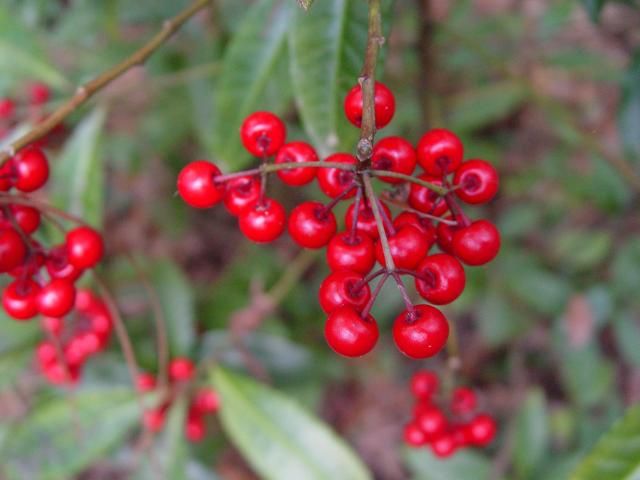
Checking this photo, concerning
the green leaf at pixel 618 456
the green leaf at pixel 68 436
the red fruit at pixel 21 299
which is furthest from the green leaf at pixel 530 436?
the red fruit at pixel 21 299

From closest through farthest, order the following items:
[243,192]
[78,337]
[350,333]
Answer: [350,333] < [243,192] < [78,337]

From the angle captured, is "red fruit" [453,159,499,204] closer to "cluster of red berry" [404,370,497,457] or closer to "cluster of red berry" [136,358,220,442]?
"cluster of red berry" [404,370,497,457]

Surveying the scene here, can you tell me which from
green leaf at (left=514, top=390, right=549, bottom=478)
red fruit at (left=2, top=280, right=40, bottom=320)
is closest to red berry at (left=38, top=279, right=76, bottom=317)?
red fruit at (left=2, top=280, right=40, bottom=320)

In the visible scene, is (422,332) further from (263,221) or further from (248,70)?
(248,70)

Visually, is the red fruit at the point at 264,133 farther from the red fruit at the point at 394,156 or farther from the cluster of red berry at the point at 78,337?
the cluster of red berry at the point at 78,337

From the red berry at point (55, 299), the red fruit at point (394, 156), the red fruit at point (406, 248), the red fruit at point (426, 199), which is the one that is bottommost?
the red fruit at point (406, 248)

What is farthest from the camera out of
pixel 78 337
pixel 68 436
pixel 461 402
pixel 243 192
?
pixel 68 436

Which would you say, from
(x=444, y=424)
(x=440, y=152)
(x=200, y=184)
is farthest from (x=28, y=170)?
(x=444, y=424)

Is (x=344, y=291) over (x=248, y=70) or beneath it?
beneath
